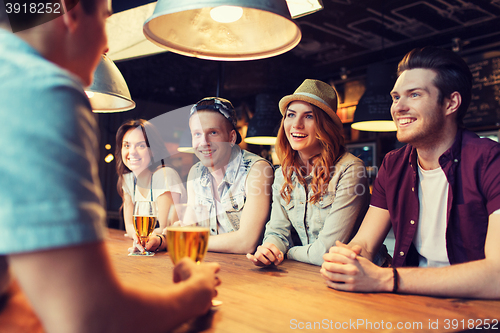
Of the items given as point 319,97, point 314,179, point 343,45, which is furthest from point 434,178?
point 343,45

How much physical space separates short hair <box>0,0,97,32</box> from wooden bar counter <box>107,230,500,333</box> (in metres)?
0.56

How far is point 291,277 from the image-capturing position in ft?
3.73

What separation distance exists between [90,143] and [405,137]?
143 cm

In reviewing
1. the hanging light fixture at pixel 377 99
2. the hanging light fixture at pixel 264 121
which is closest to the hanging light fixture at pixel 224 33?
the hanging light fixture at pixel 377 99

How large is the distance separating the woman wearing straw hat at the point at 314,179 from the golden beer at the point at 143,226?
56 cm

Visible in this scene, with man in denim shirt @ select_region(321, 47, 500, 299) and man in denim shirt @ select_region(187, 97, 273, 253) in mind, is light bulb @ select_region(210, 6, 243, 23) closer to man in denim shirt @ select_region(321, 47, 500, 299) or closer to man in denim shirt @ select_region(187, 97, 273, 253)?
man in denim shirt @ select_region(321, 47, 500, 299)

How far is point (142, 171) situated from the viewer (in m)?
2.68

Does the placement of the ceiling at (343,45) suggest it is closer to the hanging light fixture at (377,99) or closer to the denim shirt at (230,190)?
the hanging light fixture at (377,99)

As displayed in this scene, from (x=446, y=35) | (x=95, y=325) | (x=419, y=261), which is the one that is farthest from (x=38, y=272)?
(x=446, y=35)

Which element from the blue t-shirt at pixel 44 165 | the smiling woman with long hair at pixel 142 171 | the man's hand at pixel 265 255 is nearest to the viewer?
the blue t-shirt at pixel 44 165

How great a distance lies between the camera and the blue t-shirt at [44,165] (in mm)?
385

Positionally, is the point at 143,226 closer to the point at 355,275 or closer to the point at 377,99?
the point at 355,275

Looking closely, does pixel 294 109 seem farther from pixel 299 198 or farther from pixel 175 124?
pixel 175 124

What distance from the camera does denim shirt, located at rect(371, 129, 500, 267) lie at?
132 cm
